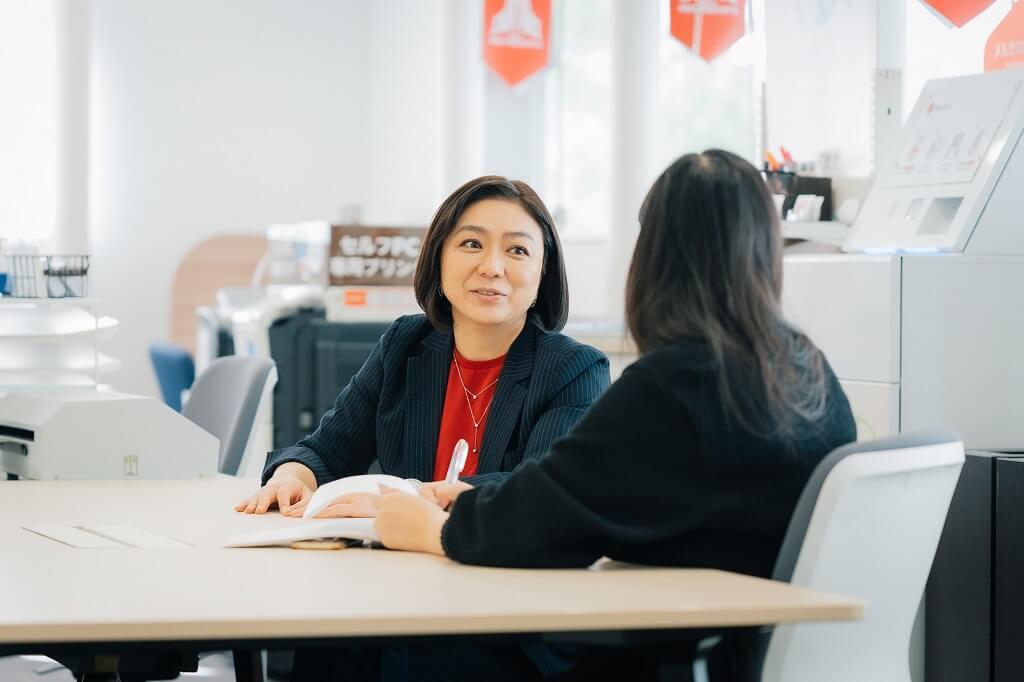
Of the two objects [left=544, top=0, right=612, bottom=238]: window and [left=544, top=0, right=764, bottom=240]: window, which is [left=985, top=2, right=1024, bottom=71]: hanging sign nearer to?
[left=544, top=0, right=764, bottom=240]: window

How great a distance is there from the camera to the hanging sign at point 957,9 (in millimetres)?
3557

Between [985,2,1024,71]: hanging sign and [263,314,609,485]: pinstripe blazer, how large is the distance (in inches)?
73.0

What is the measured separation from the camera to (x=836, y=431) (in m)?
1.58

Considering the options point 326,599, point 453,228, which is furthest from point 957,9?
point 326,599

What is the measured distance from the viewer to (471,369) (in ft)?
7.54

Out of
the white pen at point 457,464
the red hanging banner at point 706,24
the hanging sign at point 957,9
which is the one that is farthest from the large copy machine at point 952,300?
the red hanging banner at point 706,24

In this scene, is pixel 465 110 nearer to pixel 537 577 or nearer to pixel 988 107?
pixel 988 107

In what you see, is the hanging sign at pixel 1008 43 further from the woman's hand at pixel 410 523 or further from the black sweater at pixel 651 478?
the woman's hand at pixel 410 523

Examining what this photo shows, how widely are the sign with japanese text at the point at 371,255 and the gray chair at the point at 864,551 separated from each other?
135 inches

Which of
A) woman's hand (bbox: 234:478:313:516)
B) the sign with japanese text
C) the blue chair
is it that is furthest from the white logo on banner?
woman's hand (bbox: 234:478:313:516)

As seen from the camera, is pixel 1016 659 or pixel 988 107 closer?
pixel 1016 659

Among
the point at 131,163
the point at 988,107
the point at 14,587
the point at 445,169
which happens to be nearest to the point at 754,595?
the point at 14,587

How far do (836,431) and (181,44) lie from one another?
6.29 m

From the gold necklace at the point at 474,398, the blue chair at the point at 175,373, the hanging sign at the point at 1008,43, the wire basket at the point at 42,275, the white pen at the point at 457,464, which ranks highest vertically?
the hanging sign at the point at 1008,43
